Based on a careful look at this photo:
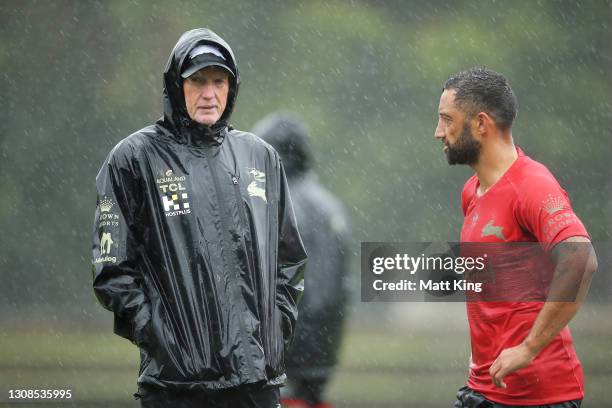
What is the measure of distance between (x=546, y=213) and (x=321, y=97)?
957 centimetres

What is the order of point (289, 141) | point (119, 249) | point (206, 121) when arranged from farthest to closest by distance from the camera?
point (289, 141), point (206, 121), point (119, 249)

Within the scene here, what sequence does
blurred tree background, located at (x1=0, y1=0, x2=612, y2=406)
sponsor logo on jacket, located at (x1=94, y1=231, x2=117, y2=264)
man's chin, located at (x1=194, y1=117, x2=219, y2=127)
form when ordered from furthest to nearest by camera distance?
blurred tree background, located at (x1=0, y1=0, x2=612, y2=406) → man's chin, located at (x1=194, y1=117, x2=219, y2=127) → sponsor logo on jacket, located at (x1=94, y1=231, x2=117, y2=264)

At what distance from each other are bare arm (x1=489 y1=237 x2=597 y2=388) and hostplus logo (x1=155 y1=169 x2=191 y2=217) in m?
1.12

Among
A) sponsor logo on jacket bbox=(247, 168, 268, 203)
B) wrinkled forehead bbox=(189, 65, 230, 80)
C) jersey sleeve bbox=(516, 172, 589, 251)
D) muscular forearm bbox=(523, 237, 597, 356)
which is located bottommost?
muscular forearm bbox=(523, 237, 597, 356)

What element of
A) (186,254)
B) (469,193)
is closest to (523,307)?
(469,193)

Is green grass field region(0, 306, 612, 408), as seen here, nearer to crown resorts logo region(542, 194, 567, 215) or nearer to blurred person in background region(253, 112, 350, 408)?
blurred person in background region(253, 112, 350, 408)

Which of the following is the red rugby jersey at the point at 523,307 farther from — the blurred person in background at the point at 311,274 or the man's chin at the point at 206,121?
the blurred person in background at the point at 311,274

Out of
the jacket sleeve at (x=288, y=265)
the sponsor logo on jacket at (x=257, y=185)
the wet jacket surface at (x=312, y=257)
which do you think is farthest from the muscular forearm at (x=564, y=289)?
the wet jacket surface at (x=312, y=257)

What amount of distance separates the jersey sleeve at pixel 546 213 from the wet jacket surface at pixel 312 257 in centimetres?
263

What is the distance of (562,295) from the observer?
10.8 ft

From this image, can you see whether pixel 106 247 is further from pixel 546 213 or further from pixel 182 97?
pixel 546 213

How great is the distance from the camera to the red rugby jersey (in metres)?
3.35

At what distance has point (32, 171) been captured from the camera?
38.6 feet

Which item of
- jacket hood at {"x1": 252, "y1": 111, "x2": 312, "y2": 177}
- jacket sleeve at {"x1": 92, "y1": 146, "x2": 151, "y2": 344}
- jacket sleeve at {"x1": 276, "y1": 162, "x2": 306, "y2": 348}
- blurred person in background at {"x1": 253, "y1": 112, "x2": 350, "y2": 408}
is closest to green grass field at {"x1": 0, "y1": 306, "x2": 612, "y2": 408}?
blurred person in background at {"x1": 253, "y1": 112, "x2": 350, "y2": 408}
